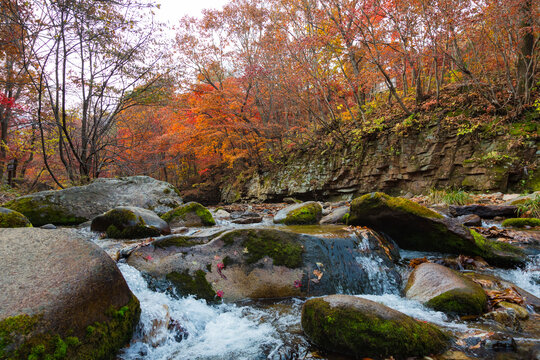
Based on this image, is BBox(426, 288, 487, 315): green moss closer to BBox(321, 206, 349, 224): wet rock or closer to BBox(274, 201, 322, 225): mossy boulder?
BBox(321, 206, 349, 224): wet rock

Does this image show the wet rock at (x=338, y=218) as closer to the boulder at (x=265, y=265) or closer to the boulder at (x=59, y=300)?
the boulder at (x=265, y=265)

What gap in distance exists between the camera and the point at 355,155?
1181 cm

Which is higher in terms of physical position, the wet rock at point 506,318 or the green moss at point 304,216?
Answer: the green moss at point 304,216

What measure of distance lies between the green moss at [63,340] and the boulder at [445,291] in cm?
303

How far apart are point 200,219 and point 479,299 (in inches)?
235

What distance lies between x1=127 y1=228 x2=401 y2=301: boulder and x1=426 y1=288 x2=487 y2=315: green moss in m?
0.76

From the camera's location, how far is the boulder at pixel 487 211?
6.30 metres

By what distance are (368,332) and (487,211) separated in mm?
6278

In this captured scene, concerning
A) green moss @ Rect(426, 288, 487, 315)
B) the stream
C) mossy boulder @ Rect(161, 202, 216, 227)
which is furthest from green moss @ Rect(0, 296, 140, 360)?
mossy boulder @ Rect(161, 202, 216, 227)

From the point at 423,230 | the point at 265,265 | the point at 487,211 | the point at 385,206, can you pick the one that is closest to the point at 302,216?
the point at 385,206

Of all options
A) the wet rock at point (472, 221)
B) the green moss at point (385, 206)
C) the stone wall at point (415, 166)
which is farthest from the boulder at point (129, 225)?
the stone wall at point (415, 166)

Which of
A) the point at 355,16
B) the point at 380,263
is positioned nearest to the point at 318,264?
the point at 380,263

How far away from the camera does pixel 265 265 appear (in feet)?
11.4

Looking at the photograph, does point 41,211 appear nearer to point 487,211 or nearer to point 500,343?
point 500,343
